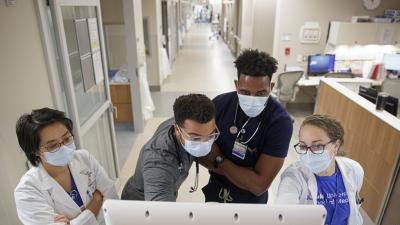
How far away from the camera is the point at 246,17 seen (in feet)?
25.0

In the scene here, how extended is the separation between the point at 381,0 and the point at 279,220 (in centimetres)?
607

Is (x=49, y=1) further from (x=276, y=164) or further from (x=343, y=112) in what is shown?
(x=343, y=112)

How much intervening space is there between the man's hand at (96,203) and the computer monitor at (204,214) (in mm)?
850

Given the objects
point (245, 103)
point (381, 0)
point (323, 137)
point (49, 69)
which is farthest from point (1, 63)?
point (381, 0)

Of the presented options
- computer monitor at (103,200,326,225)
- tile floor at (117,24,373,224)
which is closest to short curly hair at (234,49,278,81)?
computer monitor at (103,200,326,225)

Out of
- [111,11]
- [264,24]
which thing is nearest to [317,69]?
[264,24]

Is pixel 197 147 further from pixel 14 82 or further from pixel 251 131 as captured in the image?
pixel 14 82

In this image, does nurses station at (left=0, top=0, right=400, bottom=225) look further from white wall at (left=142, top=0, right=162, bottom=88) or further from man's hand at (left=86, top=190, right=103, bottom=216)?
white wall at (left=142, top=0, right=162, bottom=88)

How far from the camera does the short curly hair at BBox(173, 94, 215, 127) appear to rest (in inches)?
43.4

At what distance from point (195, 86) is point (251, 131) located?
5690 millimetres

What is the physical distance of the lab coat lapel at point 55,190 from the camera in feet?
4.22

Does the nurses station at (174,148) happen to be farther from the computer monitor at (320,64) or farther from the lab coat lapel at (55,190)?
the computer monitor at (320,64)

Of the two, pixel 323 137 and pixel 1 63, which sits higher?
pixel 1 63

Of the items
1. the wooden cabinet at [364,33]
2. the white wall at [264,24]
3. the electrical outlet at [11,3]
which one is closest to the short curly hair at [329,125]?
the electrical outlet at [11,3]
